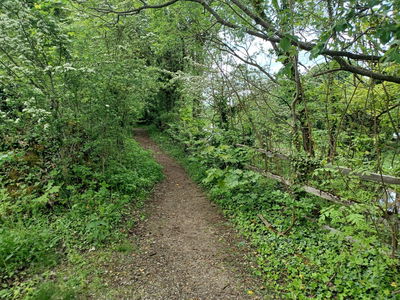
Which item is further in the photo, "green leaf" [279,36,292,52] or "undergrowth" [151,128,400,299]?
"undergrowth" [151,128,400,299]

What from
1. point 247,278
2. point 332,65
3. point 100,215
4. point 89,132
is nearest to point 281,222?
point 247,278

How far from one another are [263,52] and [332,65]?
3.49 meters

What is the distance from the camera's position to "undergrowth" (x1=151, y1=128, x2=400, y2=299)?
3377 millimetres

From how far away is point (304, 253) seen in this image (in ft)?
13.7

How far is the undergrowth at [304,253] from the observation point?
11.1ft

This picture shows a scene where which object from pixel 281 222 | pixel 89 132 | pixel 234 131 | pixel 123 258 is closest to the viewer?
pixel 123 258

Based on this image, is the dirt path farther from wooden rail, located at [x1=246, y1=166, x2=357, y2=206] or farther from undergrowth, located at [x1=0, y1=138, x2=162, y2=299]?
wooden rail, located at [x1=246, y1=166, x2=357, y2=206]

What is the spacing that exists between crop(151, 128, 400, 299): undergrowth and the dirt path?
43cm

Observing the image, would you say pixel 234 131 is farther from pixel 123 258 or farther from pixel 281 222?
pixel 123 258

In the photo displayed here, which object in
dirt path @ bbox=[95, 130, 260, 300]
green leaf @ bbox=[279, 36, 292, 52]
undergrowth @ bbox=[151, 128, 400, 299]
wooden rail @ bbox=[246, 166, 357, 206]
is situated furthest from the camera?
wooden rail @ bbox=[246, 166, 357, 206]

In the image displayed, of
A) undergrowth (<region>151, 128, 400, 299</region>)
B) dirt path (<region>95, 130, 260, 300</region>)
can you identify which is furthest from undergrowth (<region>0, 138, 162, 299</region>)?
undergrowth (<region>151, 128, 400, 299</region>)

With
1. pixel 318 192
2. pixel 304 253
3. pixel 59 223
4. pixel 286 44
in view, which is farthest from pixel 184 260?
pixel 286 44

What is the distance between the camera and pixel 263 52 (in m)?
6.89

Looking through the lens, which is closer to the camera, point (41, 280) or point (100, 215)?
point (41, 280)
